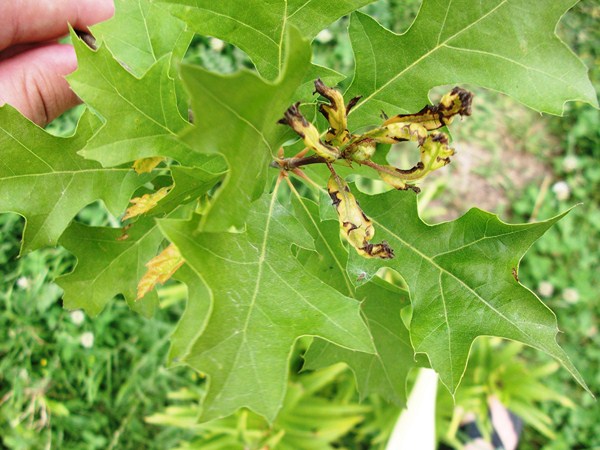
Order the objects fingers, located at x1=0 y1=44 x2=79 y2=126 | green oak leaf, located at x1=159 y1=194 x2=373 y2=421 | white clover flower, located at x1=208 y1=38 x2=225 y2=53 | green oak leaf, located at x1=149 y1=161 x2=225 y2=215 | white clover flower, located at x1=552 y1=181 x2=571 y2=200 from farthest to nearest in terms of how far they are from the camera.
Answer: white clover flower, located at x1=552 y1=181 x2=571 y2=200, white clover flower, located at x1=208 y1=38 x2=225 y2=53, fingers, located at x1=0 y1=44 x2=79 y2=126, green oak leaf, located at x1=149 y1=161 x2=225 y2=215, green oak leaf, located at x1=159 y1=194 x2=373 y2=421

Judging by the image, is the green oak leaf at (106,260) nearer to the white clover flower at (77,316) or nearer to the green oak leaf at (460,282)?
the green oak leaf at (460,282)

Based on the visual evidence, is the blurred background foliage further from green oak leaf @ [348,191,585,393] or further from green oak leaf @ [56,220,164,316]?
green oak leaf @ [348,191,585,393]

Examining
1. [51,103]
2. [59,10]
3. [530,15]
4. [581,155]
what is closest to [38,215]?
[51,103]

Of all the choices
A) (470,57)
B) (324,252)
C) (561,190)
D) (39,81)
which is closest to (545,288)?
(561,190)

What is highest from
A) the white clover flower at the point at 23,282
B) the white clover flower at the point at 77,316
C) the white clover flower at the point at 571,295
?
the white clover flower at the point at 23,282

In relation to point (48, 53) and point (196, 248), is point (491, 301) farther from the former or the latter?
point (48, 53)

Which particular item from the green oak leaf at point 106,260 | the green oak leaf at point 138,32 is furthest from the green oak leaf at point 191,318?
the green oak leaf at point 138,32

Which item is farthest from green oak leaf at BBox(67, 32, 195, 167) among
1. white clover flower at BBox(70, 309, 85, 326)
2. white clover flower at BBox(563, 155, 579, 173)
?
white clover flower at BBox(563, 155, 579, 173)
